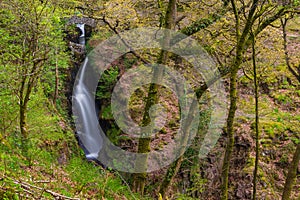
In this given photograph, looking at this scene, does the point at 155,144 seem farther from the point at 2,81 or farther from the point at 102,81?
the point at 2,81

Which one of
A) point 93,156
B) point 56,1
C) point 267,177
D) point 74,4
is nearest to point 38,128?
point 56,1

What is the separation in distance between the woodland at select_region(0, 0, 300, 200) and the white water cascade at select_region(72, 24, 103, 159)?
0.98 ft

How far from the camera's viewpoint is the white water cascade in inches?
508

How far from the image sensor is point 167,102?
39.3 ft

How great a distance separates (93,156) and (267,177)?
269 inches

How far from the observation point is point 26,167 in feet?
16.1

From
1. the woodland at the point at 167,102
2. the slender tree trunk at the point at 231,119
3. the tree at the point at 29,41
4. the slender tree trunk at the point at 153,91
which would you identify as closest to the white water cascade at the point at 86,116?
the woodland at the point at 167,102

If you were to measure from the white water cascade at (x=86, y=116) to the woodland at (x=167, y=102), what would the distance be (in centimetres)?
30

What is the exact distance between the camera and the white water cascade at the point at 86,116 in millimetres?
12891

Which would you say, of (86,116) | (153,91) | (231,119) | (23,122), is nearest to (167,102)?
(86,116)

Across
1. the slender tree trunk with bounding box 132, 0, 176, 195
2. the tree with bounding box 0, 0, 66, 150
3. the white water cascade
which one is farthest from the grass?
the white water cascade

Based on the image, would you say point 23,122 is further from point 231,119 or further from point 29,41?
point 231,119

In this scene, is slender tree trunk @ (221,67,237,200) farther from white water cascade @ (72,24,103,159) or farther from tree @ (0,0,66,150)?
white water cascade @ (72,24,103,159)

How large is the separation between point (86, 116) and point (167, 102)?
12.6 feet
